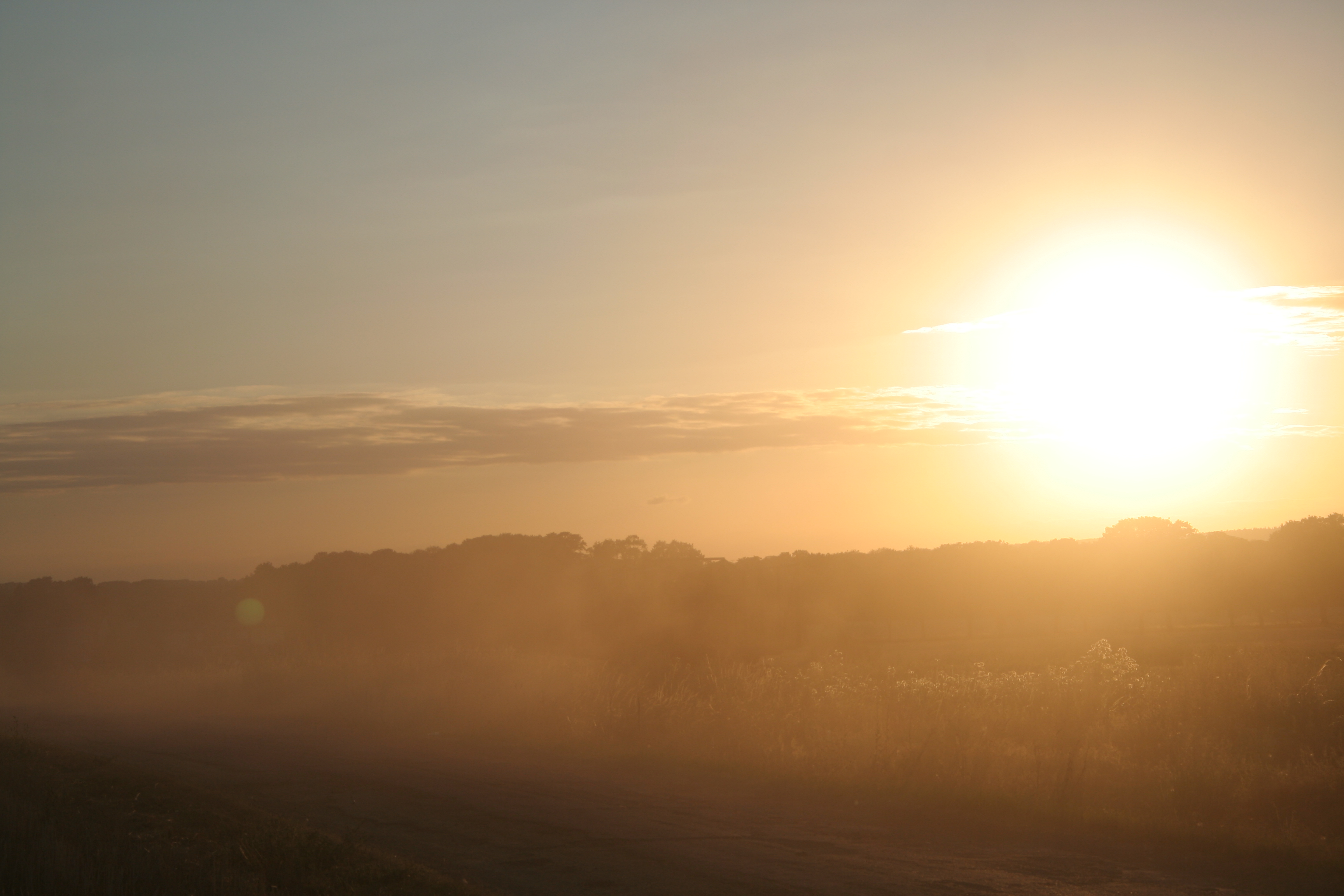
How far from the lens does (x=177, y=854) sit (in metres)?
9.58

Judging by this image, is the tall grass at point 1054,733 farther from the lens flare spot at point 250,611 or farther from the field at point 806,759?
the lens flare spot at point 250,611

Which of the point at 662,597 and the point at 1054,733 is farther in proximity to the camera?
the point at 662,597

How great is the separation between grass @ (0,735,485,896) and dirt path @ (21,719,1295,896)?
3.00 ft

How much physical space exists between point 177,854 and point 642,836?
483cm

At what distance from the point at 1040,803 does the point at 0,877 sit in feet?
37.2

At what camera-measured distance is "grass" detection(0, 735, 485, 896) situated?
8359 mm

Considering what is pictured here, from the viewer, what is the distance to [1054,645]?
2286 inches

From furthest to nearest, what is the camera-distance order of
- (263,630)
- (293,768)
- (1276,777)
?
(263,630) < (293,768) < (1276,777)

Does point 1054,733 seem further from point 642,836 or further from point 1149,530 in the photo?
point 1149,530

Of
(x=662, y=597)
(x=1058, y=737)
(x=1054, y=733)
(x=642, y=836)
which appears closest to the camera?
(x=642, y=836)

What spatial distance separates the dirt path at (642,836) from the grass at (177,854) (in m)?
0.92

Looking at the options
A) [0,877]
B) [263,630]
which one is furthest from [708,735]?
[263,630]

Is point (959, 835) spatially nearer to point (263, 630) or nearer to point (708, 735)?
point (708, 735)

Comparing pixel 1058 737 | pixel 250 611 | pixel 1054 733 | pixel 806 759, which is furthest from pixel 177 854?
pixel 250 611
